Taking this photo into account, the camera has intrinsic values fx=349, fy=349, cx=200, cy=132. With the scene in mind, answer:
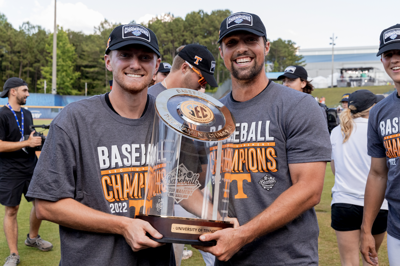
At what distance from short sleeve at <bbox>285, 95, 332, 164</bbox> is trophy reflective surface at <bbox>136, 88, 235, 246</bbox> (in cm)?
43

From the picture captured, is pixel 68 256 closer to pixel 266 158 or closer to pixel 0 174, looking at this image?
pixel 266 158

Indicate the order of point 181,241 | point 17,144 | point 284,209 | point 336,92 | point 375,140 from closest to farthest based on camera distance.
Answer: point 181,241
point 284,209
point 375,140
point 17,144
point 336,92

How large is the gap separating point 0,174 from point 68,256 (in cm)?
430

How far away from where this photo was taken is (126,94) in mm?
2062

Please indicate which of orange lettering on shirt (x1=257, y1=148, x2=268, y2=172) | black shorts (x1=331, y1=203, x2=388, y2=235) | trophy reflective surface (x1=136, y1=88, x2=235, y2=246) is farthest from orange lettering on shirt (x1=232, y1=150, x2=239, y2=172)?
black shorts (x1=331, y1=203, x2=388, y2=235)

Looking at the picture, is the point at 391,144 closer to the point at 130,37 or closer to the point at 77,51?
the point at 130,37

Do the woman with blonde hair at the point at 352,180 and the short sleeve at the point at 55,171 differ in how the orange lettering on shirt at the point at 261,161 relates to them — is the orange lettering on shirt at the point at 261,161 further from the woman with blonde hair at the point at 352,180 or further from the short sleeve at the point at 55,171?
the woman with blonde hair at the point at 352,180

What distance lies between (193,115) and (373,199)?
212 centimetres

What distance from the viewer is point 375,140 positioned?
2949mm

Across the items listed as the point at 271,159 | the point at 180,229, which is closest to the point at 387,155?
the point at 271,159

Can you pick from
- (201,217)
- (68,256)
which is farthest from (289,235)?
(68,256)

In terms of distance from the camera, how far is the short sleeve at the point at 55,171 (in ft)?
5.96

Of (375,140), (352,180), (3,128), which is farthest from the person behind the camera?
(3,128)

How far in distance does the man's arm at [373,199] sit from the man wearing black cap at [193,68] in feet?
6.34
